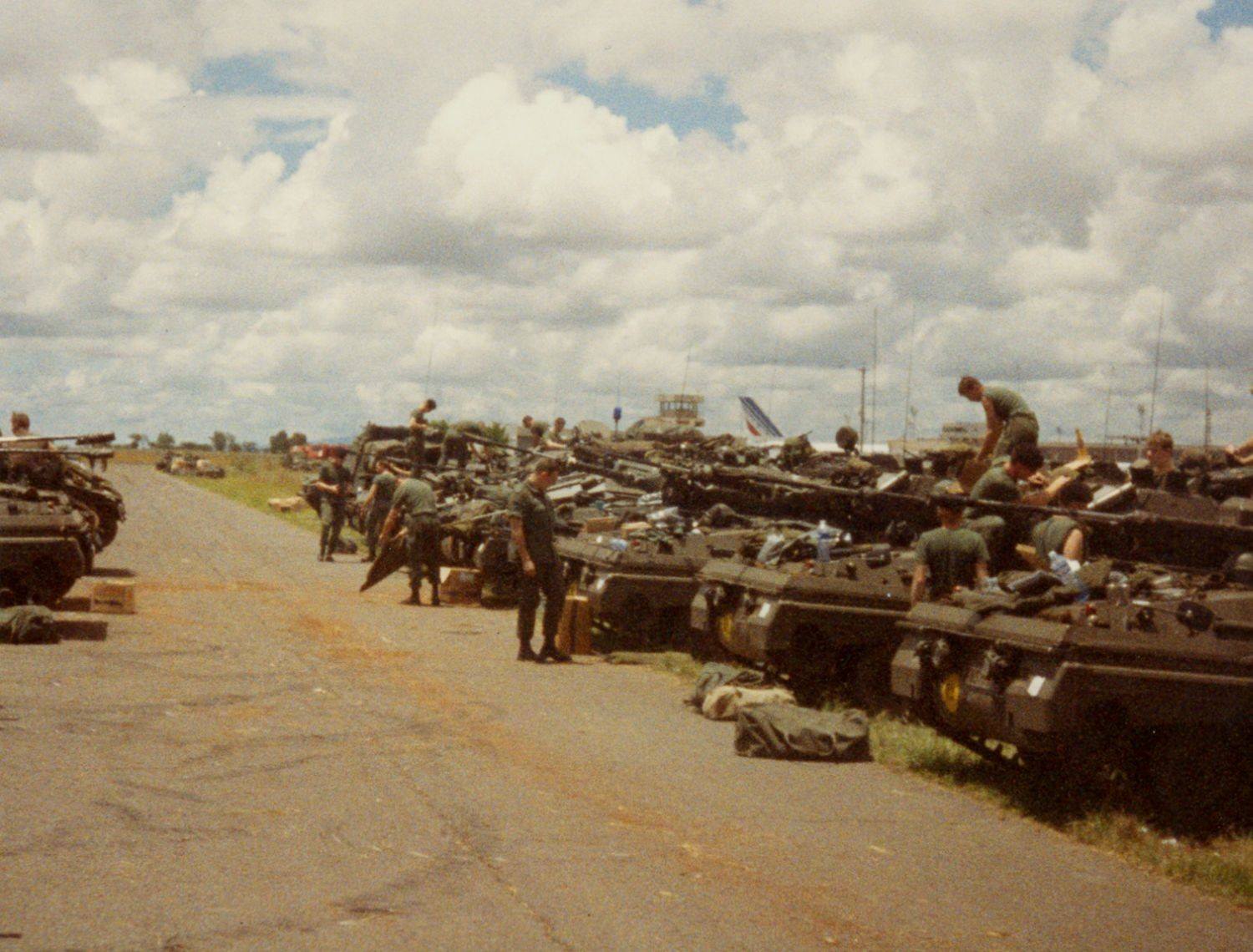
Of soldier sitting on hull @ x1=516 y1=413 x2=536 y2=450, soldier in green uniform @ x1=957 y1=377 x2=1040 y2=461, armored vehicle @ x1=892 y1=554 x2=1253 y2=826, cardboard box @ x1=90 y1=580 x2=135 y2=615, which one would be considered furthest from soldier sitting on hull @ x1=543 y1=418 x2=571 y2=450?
armored vehicle @ x1=892 y1=554 x2=1253 y2=826

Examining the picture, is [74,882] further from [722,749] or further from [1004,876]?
[722,749]

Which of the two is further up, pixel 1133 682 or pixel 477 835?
pixel 1133 682

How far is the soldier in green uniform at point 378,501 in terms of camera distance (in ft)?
92.4

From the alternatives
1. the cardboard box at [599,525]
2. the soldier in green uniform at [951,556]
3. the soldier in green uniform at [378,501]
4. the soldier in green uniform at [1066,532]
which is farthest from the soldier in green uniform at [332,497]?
the soldier in green uniform at [1066,532]

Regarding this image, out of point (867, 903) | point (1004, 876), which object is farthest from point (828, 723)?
point (867, 903)

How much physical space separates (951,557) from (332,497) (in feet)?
63.8

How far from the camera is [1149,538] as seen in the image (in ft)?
35.3

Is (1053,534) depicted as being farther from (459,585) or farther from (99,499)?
(99,499)

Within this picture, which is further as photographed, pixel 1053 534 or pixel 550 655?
pixel 550 655

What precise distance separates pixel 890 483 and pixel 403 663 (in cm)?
449

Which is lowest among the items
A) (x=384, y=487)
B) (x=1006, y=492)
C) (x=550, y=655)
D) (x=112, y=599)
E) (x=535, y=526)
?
(x=550, y=655)

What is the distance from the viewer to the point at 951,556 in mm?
11328

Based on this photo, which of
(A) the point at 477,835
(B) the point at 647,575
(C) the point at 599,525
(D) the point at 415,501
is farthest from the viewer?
(D) the point at 415,501

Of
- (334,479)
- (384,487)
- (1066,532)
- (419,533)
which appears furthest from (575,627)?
(334,479)
